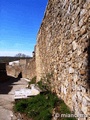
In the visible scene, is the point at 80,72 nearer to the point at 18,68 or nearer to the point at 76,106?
the point at 76,106

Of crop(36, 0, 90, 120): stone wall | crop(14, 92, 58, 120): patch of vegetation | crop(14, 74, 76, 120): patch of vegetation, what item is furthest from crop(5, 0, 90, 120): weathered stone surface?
crop(14, 92, 58, 120): patch of vegetation

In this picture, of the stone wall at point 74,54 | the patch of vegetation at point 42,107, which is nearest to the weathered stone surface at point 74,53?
the stone wall at point 74,54

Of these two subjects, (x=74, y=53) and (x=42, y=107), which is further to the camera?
(x=42, y=107)

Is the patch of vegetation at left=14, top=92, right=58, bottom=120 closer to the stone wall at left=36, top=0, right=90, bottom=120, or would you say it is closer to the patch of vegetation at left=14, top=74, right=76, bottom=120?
the patch of vegetation at left=14, top=74, right=76, bottom=120

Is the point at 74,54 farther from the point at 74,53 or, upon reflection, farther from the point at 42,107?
the point at 42,107

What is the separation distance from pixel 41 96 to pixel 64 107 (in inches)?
60.8

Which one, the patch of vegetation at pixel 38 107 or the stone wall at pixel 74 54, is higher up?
the stone wall at pixel 74 54

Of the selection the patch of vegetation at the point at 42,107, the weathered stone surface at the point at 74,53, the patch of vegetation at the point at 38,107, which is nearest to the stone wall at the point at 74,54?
the weathered stone surface at the point at 74,53

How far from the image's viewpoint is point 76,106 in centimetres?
373

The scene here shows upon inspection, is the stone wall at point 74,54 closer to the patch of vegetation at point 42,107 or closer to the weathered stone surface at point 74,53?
the weathered stone surface at point 74,53

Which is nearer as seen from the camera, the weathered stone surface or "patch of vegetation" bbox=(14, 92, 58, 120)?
the weathered stone surface

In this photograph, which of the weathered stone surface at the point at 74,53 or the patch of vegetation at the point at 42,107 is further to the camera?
the patch of vegetation at the point at 42,107

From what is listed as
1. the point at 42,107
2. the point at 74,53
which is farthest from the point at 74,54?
the point at 42,107

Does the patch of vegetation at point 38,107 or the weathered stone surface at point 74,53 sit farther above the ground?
the weathered stone surface at point 74,53
